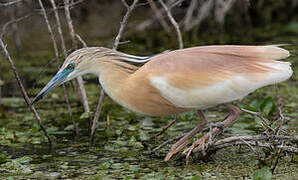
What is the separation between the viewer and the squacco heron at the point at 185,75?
388 cm

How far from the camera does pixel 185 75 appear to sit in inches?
154

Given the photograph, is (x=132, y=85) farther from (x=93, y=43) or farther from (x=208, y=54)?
(x=93, y=43)

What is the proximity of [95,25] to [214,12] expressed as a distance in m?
2.17

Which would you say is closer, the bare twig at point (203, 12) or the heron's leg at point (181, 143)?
the heron's leg at point (181, 143)

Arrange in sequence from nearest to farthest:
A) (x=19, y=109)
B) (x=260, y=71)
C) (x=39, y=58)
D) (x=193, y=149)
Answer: (x=260, y=71)
(x=193, y=149)
(x=19, y=109)
(x=39, y=58)

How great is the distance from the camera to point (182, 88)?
390cm

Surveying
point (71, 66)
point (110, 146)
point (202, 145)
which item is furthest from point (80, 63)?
point (202, 145)

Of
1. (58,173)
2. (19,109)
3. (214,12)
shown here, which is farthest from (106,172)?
(214,12)

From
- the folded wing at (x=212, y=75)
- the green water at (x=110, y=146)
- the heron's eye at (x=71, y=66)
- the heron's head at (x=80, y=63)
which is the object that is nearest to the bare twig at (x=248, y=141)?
the green water at (x=110, y=146)

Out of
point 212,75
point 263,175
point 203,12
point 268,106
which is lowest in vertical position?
point 268,106

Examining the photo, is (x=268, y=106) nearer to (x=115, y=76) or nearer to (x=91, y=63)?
(x=115, y=76)

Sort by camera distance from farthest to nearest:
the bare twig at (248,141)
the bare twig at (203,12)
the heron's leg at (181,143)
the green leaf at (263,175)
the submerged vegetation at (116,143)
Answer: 1. the bare twig at (203,12)
2. the heron's leg at (181,143)
3. the submerged vegetation at (116,143)
4. the bare twig at (248,141)
5. the green leaf at (263,175)

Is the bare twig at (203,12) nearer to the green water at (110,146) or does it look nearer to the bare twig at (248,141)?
the green water at (110,146)

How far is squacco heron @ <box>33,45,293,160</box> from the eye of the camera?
153 inches
